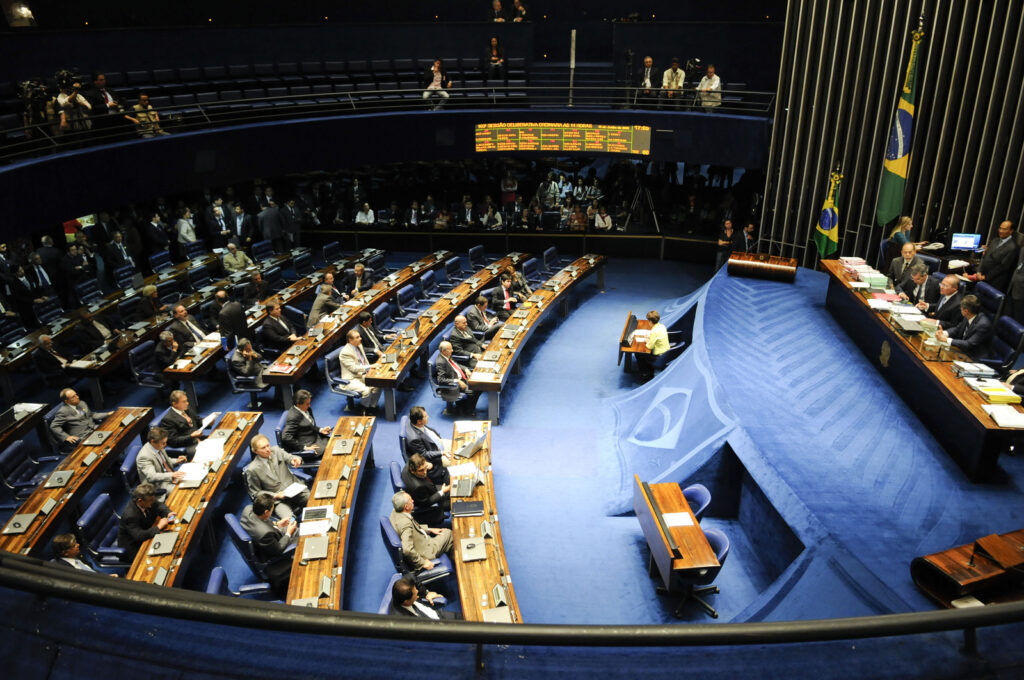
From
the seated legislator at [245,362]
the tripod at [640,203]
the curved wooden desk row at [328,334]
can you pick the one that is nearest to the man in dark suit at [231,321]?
the curved wooden desk row at [328,334]

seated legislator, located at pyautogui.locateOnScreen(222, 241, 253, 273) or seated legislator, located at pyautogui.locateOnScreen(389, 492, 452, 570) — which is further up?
seated legislator, located at pyautogui.locateOnScreen(222, 241, 253, 273)

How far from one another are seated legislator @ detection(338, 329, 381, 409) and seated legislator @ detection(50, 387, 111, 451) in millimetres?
3064

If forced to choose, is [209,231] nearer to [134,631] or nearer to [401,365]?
[401,365]

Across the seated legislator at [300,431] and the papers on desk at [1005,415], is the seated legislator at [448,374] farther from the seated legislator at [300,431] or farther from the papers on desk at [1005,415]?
the papers on desk at [1005,415]

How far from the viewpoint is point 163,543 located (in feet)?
20.2

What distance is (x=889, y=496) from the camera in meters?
6.22

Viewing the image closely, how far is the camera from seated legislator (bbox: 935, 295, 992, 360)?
7355 mm

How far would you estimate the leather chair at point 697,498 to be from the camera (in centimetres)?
685

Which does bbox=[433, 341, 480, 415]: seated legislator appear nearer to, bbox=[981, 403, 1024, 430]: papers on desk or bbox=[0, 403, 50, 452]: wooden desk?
bbox=[0, 403, 50, 452]: wooden desk

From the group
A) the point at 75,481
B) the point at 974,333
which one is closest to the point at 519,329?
the point at 974,333

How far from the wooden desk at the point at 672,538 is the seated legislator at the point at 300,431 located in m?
3.67

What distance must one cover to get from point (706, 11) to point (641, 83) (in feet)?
12.1

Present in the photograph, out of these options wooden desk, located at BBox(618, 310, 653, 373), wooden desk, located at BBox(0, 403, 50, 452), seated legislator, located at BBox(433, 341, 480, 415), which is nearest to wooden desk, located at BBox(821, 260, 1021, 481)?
wooden desk, located at BBox(618, 310, 653, 373)

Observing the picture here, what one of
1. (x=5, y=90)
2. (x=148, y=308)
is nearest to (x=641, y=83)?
(x=148, y=308)
